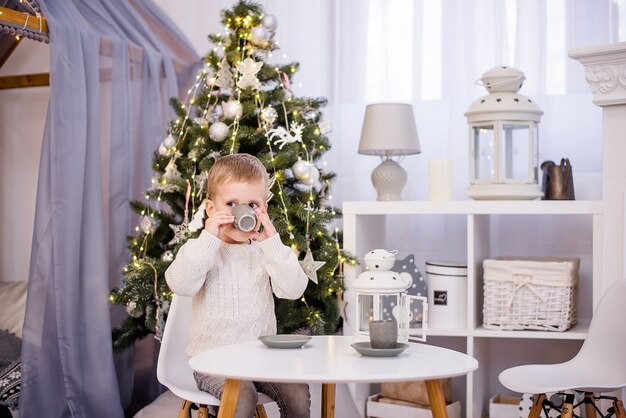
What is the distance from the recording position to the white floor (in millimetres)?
2764

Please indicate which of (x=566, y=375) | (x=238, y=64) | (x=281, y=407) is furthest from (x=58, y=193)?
(x=566, y=375)

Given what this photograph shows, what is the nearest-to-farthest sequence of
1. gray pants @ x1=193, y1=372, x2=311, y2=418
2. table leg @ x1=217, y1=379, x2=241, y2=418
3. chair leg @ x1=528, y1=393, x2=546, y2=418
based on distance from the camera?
table leg @ x1=217, y1=379, x2=241, y2=418
gray pants @ x1=193, y1=372, x2=311, y2=418
chair leg @ x1=528, y1=393, x2=546, y2=418

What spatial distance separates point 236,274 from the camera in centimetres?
209

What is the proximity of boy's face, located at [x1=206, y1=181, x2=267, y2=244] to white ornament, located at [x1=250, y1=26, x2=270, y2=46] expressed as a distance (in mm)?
793

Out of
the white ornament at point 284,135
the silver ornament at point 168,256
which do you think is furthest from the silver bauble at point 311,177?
the silver ornament at point 168,256

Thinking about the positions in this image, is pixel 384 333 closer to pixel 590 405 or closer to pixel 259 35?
pixel 590 405

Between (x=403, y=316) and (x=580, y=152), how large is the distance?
1463 mm

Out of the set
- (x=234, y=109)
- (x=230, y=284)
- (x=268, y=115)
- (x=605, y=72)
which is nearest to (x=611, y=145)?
(x=605, y=72)

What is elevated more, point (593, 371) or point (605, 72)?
point (605, 72)

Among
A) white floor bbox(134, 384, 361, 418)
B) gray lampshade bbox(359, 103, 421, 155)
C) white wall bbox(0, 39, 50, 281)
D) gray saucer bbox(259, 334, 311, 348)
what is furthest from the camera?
white wall bbox(0, 39, 50, 281)

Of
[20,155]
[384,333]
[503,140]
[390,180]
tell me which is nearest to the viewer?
[384,333]

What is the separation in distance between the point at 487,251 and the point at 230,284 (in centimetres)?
134

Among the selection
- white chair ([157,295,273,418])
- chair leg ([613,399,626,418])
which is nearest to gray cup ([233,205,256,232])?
white chair ([157,295,273,418])

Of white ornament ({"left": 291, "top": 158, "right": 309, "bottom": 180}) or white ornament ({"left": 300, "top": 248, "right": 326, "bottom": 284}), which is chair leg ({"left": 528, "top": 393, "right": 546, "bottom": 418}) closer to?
white ornament ({"left": 300, "top": 248, "right": 326, "bottom": 284})
